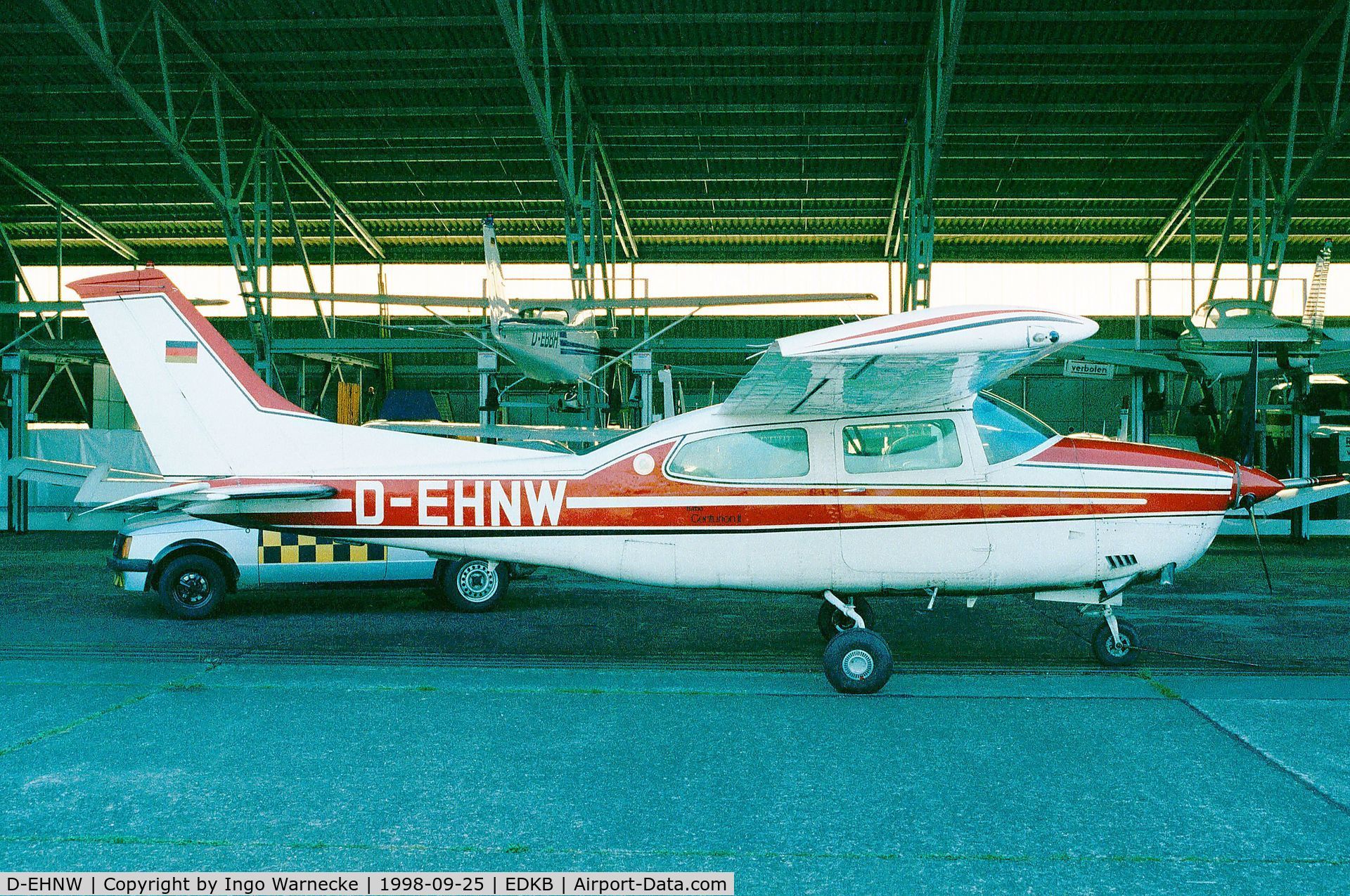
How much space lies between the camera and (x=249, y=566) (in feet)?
31.6

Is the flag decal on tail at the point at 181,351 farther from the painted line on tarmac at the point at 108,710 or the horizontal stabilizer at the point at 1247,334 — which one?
the horizontal stabilizer at the point at 1247,334

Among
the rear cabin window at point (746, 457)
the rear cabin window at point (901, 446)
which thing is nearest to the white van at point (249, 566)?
the rear cabin window at point (746, 457)

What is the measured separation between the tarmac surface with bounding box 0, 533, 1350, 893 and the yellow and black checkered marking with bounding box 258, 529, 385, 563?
38.2 inches

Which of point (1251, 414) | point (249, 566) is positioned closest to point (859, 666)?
point (1251, 414)

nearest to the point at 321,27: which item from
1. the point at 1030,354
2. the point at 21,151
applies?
the point at 21,151

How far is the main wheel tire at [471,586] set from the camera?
9.79 meters

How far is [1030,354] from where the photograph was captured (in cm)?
552

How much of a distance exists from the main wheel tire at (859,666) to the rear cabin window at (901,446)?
1217 mm

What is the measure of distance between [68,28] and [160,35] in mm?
1595

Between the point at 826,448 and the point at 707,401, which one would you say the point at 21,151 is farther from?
the point at 826,448

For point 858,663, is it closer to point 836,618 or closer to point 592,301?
point 836,618

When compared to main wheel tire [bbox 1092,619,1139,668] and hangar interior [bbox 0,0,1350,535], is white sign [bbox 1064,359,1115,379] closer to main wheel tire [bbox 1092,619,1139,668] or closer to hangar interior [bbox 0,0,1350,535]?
hangar interior [bbox 0,0,1350,535]

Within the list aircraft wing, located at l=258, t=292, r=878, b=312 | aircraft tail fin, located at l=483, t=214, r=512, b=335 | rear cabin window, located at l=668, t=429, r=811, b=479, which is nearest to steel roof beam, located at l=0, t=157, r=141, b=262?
aircraft wing, located at l=258, t=292, r=878, b=312

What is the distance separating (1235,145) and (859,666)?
20.3m
